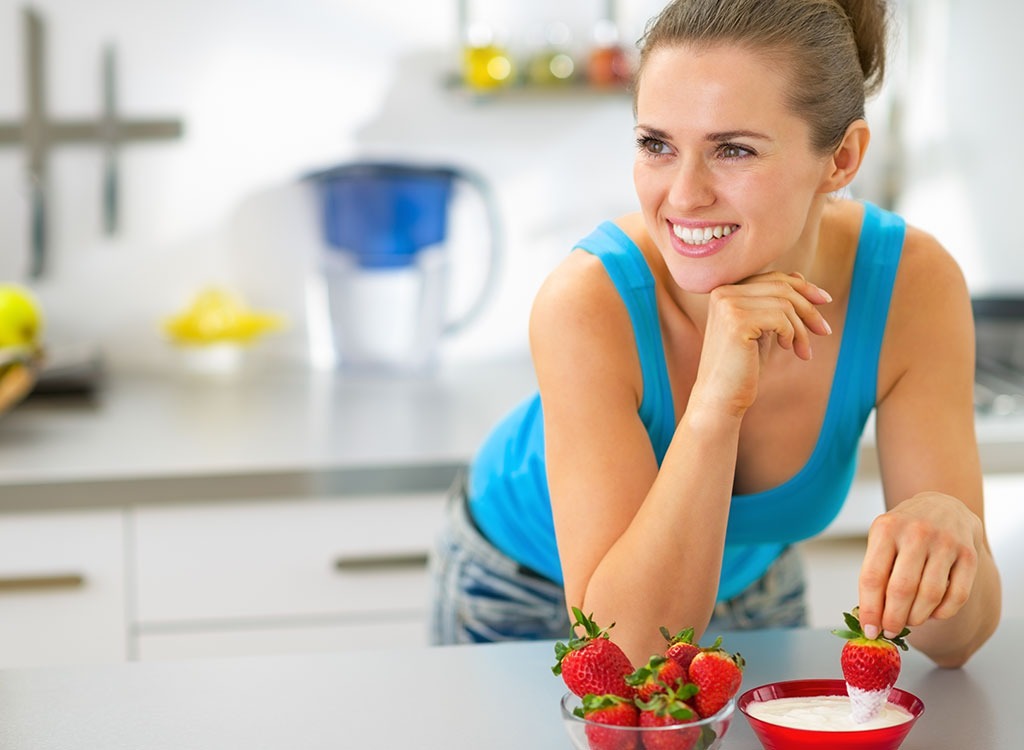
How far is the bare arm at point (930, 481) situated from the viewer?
0.90 metres

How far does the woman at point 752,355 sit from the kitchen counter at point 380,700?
6cm

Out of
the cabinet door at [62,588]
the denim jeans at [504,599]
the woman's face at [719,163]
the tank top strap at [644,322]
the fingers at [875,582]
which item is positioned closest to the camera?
the fingers at [875,582]

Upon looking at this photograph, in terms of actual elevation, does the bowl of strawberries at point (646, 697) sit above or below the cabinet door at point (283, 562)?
above

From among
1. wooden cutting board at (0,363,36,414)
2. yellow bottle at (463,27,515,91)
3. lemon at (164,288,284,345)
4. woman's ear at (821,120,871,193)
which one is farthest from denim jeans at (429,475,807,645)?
yellow bottle at (463,27,515,91)

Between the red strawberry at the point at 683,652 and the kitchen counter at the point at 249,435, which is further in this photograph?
the kitchen counter at the point at 249,435

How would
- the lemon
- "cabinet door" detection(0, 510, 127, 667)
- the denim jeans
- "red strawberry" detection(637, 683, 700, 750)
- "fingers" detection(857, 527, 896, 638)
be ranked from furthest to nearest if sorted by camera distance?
1. the lemon
2. "cabinet door" detection(0, 510, 127, 667)
3. the denim jeans
4. "fingers" detection(857, 527, 896, 638)
5. "red strawberry" detection(637, 683, 700, 750)

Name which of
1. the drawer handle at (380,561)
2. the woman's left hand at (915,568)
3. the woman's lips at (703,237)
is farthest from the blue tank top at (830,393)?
the drawer handle at (380,561)

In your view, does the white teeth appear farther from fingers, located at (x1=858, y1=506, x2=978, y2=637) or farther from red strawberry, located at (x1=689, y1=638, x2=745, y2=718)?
red strawberry, located at (x1=689, y1=638, x2=745, y2=718)

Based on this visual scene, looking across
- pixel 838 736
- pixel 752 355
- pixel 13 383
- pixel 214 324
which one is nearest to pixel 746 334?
pixel 752 355

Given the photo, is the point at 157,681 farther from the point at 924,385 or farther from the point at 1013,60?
the point at 1013,60

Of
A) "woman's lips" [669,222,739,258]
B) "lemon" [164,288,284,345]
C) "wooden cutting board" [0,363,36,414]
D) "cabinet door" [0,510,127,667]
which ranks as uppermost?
"woman's lips" [669,222,739,258]

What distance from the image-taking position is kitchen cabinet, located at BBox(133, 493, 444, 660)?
5.87 ft

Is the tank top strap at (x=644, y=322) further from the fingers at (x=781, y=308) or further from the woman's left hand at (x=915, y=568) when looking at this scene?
the woman's left hand at (x=915, y=568)

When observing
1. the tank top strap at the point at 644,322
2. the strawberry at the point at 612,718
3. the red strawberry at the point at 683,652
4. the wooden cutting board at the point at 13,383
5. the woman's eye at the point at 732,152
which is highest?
the woman's eye at the point at 732,152
